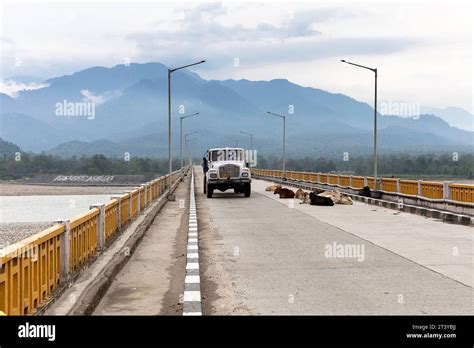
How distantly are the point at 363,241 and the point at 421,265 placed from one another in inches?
144

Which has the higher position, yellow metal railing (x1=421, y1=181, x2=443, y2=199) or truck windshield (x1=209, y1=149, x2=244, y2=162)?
truck windshield (x1=209, y1=149, x2=244, y2=162)

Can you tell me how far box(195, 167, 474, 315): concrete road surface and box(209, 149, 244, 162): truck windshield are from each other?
1494 cm

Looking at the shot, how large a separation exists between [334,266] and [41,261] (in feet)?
18.7

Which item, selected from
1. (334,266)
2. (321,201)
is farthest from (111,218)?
(321,201)

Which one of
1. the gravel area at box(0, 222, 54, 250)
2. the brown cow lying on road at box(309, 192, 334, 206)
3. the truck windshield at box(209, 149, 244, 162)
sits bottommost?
the gravel area at box(0, 222, 54, 250)

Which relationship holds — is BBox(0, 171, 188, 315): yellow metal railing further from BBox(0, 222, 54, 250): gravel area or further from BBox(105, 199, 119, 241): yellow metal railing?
BBox(0, 222, 54, 250): gravel area

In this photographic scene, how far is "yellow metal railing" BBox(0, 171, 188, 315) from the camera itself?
690cm

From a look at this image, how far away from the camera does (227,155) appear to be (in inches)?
1457

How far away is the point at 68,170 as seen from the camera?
184 metres

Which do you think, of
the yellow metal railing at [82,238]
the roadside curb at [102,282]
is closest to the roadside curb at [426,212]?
the roadside curb at [102,282]

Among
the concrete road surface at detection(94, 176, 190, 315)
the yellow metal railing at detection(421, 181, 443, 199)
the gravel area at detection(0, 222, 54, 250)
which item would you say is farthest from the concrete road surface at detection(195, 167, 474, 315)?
the gravel area at detection(0, 222, 54, 250)

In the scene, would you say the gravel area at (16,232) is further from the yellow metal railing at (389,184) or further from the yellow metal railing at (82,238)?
the yellow metal railing at (82,238)
